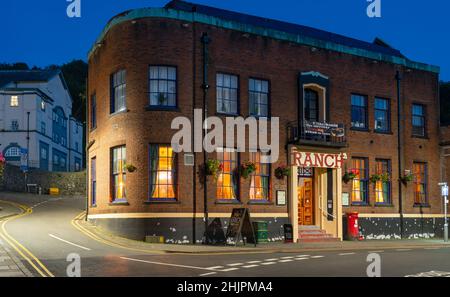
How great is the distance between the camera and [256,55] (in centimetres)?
2741

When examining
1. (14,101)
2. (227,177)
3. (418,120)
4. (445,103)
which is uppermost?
(14,101)

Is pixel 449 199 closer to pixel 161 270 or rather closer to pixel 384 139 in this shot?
pixel 384 139

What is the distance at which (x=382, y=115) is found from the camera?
31891 millimetres

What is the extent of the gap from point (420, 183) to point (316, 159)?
8.13 meters

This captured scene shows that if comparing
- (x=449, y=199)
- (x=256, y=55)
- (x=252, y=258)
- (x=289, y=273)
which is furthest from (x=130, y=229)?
(x=449, y=199)

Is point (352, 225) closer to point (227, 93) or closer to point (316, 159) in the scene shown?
point (316, 159)

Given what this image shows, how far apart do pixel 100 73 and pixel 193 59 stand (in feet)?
18.0

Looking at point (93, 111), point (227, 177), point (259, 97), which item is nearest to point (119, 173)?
point (227, 177)

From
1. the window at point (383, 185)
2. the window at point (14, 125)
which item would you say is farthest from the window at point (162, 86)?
the window at point (14, 125)

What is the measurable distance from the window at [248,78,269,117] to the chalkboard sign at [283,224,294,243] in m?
5.15

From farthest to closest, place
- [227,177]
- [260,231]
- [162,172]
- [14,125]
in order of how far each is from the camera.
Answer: [14,125] < [227,177] < [260,231] < [162,172]

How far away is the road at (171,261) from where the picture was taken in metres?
14.7

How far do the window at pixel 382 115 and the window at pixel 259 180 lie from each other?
7.71m

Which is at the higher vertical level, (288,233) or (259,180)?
(259,180)
